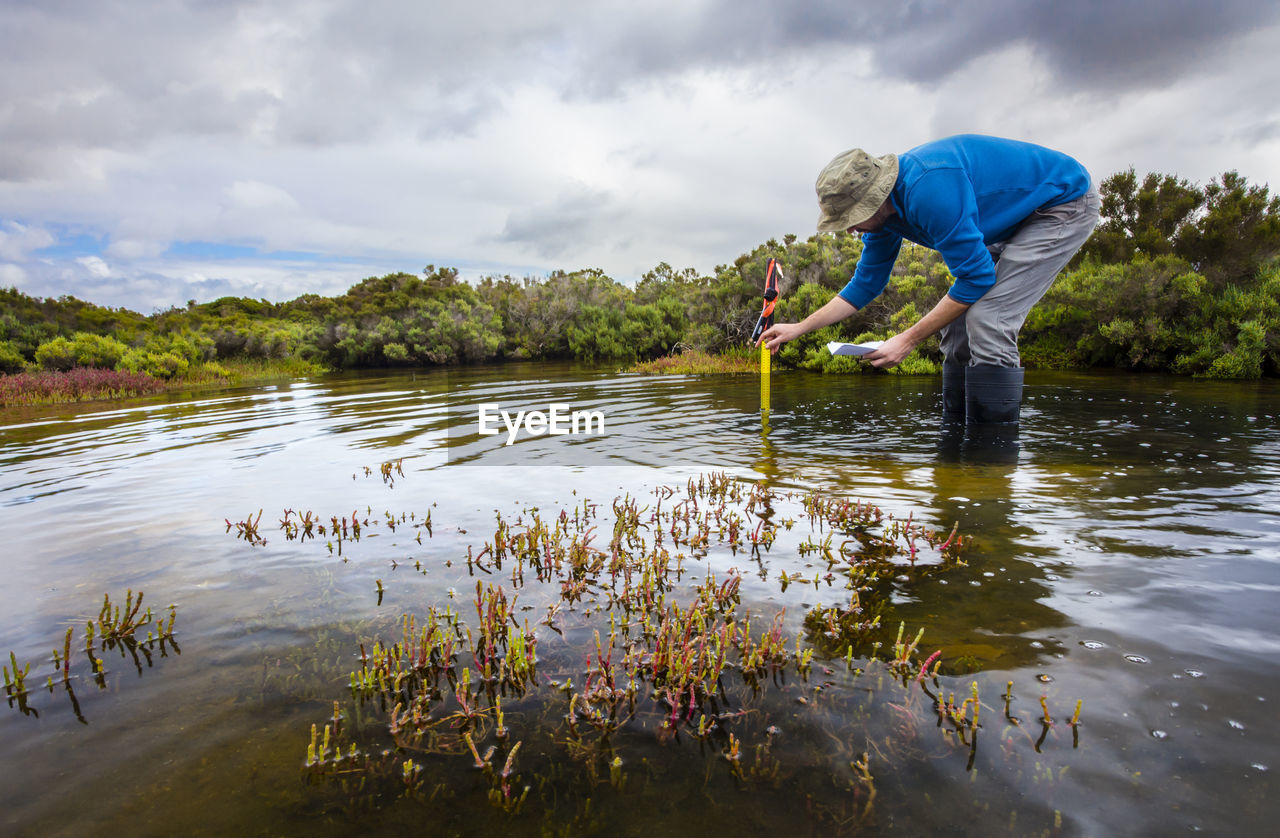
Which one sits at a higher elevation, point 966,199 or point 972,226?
point 966,199

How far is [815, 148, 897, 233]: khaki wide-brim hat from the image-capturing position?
5.38 metres

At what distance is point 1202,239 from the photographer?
739 inches

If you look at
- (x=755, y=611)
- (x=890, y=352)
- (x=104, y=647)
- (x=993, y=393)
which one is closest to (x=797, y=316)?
(x=993, y=393)

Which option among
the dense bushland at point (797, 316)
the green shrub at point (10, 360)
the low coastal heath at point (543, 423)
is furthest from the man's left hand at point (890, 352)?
the green shrub at point (10, 360)

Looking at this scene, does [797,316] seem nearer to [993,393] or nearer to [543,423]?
[543,423]

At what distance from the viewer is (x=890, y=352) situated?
19.2ft

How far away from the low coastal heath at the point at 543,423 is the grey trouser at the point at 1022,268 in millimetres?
5475

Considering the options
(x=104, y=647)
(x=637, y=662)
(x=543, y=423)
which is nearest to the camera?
(x=637, y=662)

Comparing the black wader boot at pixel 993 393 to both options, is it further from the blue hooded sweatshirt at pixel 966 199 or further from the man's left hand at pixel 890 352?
the man's left hand at pixel 890 352

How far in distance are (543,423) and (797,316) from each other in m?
13.8

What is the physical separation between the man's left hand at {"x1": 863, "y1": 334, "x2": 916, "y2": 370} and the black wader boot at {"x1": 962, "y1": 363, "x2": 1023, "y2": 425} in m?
1.64

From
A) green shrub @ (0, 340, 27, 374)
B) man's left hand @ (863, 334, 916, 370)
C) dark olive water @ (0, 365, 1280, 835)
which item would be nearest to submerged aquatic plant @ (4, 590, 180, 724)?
dark olive water @ (0, 365, 1280, 835)

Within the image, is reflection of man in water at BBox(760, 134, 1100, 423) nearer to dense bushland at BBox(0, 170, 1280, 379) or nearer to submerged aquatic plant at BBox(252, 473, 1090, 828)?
submerged aquatic plant at BBox(252, 473, 1090, 828)

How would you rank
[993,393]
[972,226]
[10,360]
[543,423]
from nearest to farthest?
[972,226] → [993,393] → [543,423] → [10,360]
